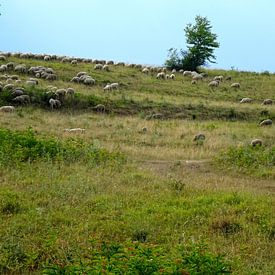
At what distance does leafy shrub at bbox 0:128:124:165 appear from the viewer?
1207 centimetres

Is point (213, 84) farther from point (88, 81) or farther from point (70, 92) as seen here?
point (70, 92)

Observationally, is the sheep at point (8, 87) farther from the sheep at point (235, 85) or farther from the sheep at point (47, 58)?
the sheep at point (235, 85)

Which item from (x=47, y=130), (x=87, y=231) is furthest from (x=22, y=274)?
(x=47, y=130)

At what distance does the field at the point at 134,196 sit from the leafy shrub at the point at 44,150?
0.10 feet

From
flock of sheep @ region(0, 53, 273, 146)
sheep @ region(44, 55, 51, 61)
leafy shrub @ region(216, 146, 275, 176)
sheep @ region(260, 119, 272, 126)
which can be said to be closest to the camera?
leafy shrub @ region(216, 146, 275, 176)

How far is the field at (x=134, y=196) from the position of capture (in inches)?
259

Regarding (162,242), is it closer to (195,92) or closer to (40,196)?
(40,196)

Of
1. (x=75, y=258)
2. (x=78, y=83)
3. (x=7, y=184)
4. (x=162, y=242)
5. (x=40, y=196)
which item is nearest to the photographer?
(x=75, y=258)

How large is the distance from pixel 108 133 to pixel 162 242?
32.9 feet

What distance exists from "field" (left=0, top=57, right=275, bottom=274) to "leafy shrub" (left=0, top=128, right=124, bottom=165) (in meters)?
0.03

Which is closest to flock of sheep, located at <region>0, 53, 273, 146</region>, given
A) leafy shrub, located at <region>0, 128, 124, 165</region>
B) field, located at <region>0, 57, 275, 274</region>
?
field, located at <region>0, 57, 275, 274</region>

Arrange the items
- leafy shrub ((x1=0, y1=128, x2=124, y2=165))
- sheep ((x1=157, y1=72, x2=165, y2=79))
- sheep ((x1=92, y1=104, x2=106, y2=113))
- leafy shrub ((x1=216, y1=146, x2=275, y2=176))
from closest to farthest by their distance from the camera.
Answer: leafy shrub ((x1=0, y1=128, x2=124, y2=165))
leafy shrub ((x1=216, y1=146, x2=275, y2=176))
sheep ((x1=92, y1=104, x2=106, y2=113))
sheep ((x1=157, y1=72, x2=165, y2=79))

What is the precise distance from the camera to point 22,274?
6547 millimetres

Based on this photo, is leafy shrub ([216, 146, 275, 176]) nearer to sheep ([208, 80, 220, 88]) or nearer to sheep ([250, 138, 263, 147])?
sheep ([250, 138, 263, 147])
